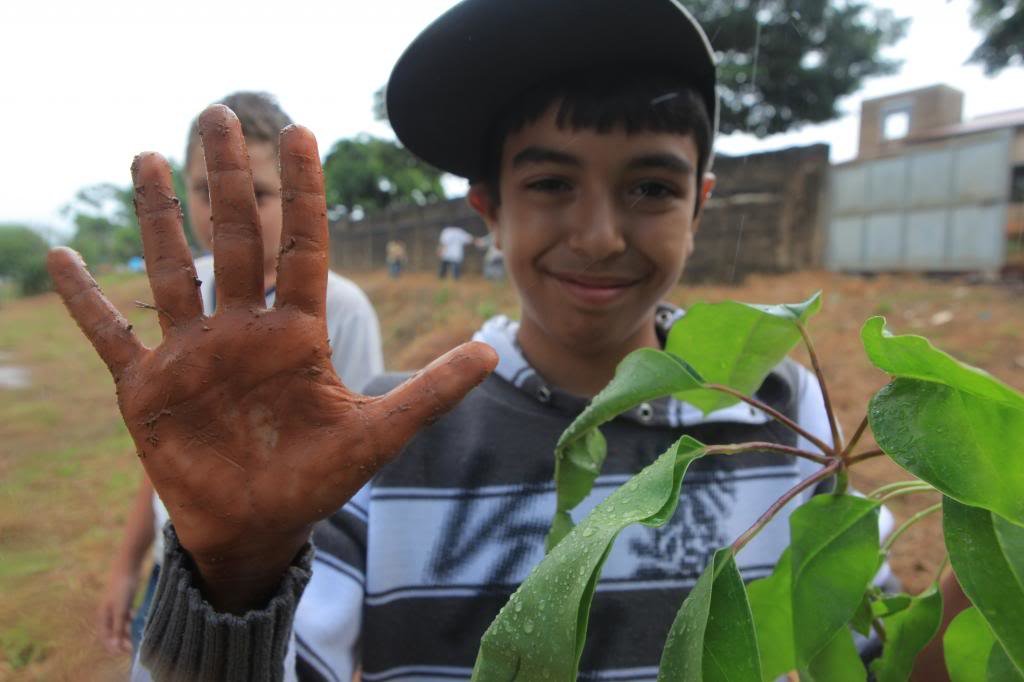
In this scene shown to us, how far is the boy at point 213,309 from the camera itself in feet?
3.39

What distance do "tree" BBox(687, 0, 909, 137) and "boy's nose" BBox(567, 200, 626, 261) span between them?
0.26 meters

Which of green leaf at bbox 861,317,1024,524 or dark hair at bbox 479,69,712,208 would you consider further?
dark hair at bbox 479,69,712,208

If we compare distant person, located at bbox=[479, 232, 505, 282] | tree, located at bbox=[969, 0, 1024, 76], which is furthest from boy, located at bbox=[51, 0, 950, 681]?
distant person, located at bbox=[479, 232, 505, 282]

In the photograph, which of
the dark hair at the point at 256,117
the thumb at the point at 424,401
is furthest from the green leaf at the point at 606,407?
the dark hair at the point at 256,117

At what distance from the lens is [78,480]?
80 cm

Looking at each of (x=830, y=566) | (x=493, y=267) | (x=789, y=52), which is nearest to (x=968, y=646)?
(x=830, y=566)

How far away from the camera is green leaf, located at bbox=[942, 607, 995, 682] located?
0.53 metres

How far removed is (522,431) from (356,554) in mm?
293

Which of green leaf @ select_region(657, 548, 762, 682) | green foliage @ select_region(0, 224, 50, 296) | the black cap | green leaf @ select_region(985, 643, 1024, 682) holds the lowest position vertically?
green leaf @ select_region(985, 643, 1024, 682)

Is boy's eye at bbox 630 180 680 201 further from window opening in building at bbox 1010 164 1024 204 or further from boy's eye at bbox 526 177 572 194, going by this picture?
window opening in building at bbox 1010 164 1024 204

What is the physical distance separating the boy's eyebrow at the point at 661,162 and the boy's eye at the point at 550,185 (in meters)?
0.09

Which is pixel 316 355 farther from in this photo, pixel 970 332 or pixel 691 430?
pixel 970 332

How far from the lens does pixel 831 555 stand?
52 cm

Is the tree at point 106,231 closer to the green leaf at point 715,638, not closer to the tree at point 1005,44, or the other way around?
the green leaf at point 715,638
